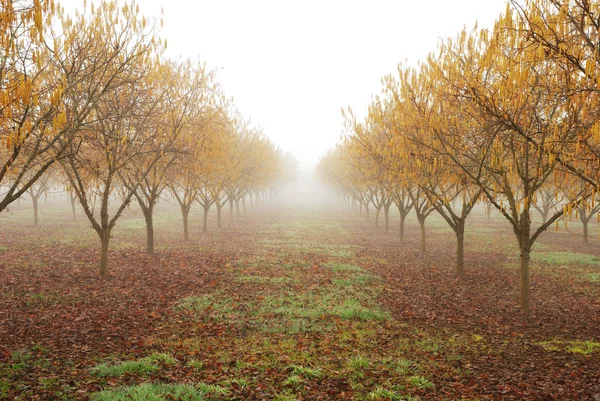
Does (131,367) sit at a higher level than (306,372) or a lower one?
higher

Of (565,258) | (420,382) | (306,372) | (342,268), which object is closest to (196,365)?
(306,372)

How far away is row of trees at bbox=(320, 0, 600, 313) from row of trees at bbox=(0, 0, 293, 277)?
807 cm

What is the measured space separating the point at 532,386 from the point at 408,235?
25.2 meters

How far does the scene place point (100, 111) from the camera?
12.1 metres

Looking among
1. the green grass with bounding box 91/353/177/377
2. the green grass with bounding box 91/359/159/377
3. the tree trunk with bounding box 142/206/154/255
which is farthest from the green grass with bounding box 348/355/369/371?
the tree trunk with bounding box 142/206/154/255

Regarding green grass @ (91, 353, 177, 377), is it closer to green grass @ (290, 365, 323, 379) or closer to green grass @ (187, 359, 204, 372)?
green grass @ (187, 359, 204, 372)

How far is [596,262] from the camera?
20.2 meters

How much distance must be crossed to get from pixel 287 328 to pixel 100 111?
892 centimetres

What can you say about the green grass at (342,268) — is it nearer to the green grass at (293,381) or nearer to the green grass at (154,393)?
the green grass at (293,381)

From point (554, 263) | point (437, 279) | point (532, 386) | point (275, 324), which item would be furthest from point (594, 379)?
point (554, 263)

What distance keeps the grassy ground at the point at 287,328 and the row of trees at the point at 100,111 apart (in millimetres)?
3027

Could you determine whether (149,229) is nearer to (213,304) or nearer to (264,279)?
(264,279)

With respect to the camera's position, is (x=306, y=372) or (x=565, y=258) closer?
(x=306, y=372)

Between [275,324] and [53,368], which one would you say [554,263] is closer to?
[275,324]
